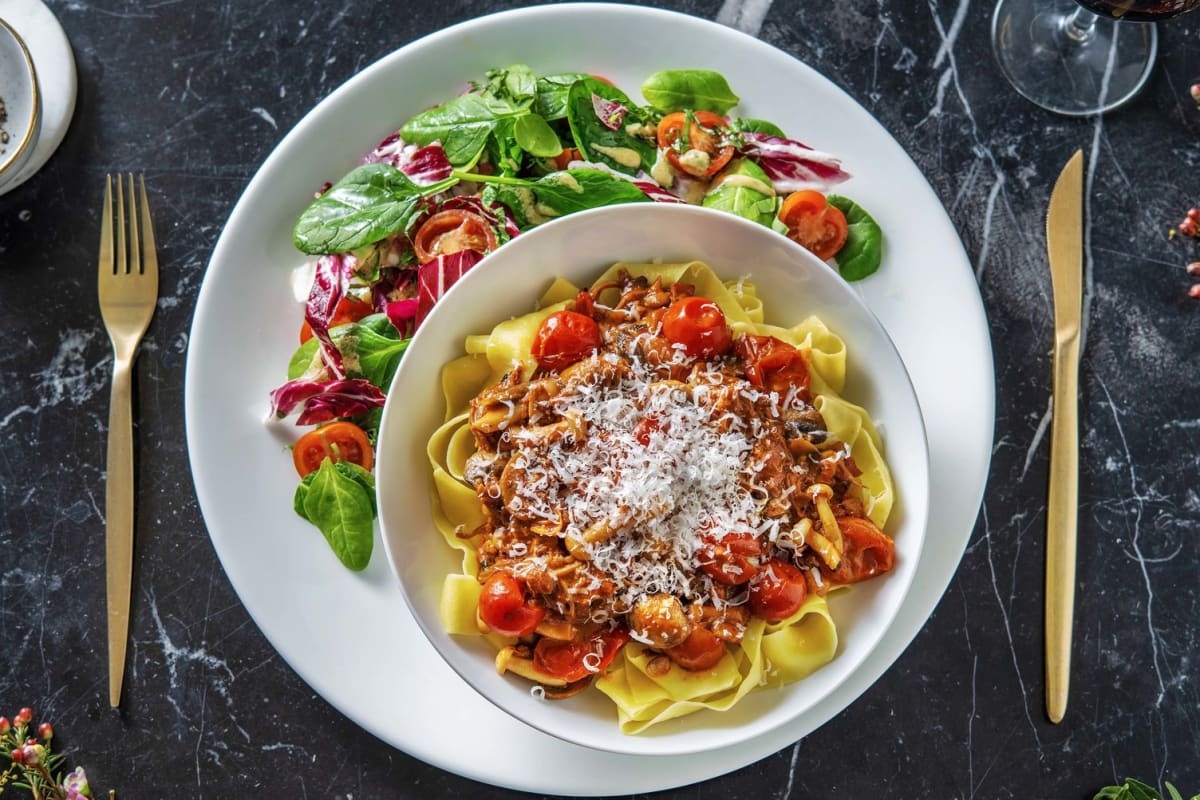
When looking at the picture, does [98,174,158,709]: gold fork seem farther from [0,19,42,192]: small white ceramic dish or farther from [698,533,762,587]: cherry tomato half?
[698,533,762,587]: cherry tomato half

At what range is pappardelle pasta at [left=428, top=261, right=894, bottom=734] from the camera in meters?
3.71

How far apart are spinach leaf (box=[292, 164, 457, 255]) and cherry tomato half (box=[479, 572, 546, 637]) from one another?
1600 mm

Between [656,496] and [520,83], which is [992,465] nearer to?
[656,496]

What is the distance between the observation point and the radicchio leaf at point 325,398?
169 inches

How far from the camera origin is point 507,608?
12.2ft

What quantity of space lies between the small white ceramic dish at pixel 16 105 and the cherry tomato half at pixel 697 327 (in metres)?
3.46

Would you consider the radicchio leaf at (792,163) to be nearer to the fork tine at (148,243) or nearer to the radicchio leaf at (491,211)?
the radicchio leaf at (491,211)

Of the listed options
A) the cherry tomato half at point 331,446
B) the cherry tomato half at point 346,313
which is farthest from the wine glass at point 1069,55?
the cherry tomato half at point 331,446

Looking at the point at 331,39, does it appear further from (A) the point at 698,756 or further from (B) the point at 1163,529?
(B) the point at 1163,529

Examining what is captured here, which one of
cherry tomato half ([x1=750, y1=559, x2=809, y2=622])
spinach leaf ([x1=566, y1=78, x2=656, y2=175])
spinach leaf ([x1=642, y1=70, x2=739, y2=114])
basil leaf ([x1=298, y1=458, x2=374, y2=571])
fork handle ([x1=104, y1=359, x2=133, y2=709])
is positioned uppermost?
spinach leaf ([x1=642, y1=70, x2=739, y2=114])

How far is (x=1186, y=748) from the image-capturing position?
16.5 ft

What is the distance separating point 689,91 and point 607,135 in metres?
0.43

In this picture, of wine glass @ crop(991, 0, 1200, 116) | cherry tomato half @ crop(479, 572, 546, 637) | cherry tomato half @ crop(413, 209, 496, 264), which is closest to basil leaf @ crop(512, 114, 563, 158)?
cherry tomato half @ crop(413, 209, 496, 264)

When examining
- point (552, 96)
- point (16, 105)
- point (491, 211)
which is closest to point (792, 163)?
point (552, 96)
